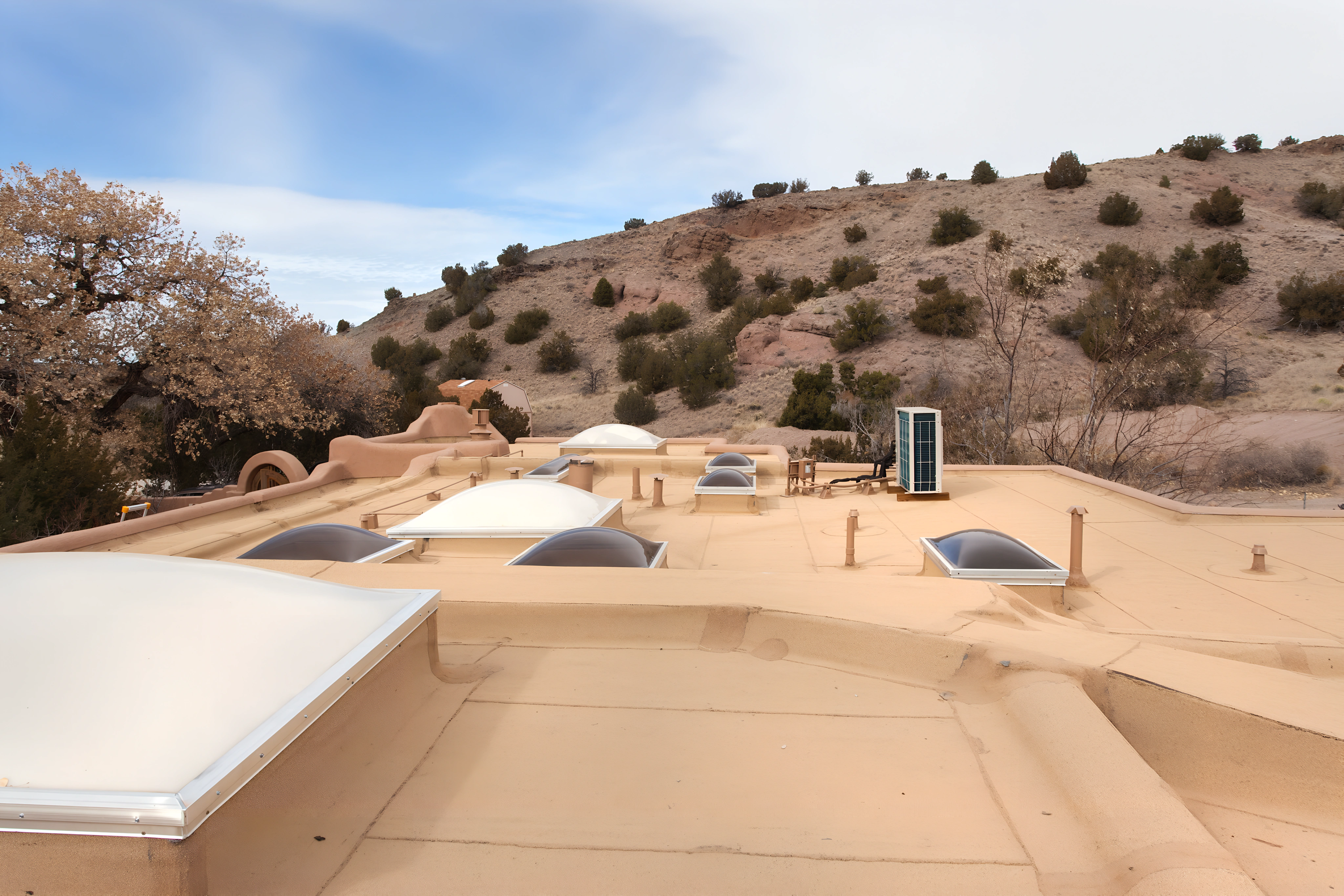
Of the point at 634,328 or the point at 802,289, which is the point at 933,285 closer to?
the point at 802,289

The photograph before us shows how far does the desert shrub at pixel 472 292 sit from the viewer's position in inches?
2685

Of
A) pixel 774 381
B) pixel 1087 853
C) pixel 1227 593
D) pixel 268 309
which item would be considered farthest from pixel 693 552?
pixel 774 381

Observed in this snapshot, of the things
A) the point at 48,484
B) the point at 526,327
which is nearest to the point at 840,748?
the point at 48,484

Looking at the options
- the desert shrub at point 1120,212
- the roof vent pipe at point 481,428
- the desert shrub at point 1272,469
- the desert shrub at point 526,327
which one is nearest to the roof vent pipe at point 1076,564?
the desert shrub at point 1272,469

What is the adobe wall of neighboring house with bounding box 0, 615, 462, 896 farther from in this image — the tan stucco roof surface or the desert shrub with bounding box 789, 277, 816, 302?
the desert shrub with bounding box 789, 277, 816, 302

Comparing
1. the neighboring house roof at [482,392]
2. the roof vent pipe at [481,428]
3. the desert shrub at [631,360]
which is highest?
the desert shrub at [631,360]

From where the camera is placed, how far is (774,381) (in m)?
43.7

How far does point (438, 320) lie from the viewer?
67.0 m

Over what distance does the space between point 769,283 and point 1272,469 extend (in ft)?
127

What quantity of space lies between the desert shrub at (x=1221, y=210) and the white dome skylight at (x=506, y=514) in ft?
179

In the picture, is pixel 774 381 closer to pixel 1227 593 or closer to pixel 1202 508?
pixel 1202 508

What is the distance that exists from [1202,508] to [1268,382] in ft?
97.9

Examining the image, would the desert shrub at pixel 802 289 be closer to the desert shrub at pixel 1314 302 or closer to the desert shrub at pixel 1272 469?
the desert shrub at pixel 1314 302

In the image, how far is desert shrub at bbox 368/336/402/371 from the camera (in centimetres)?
5794
